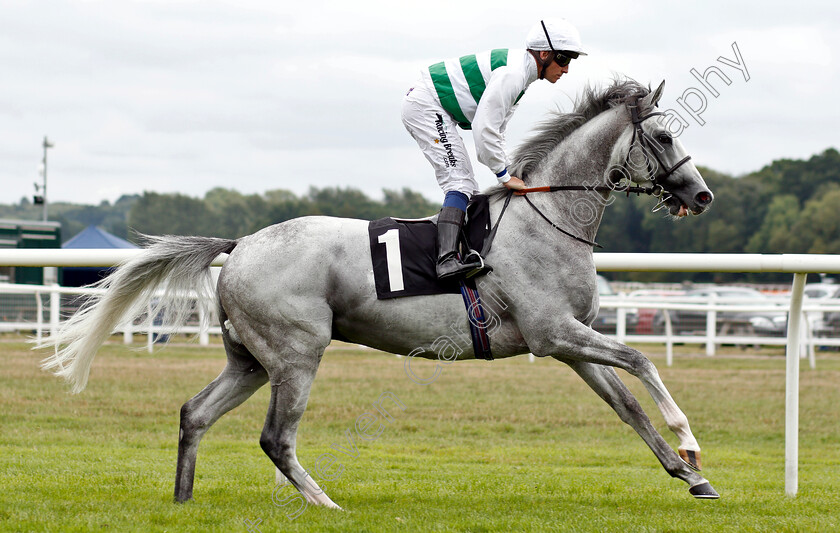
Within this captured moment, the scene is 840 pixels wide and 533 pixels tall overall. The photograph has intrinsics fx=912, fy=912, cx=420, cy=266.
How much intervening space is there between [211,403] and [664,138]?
2.79 metres

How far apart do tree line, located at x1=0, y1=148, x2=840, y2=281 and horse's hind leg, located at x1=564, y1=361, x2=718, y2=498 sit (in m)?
48.7

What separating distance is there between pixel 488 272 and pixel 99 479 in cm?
260

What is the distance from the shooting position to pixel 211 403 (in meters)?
4.89

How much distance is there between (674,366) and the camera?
15375mm

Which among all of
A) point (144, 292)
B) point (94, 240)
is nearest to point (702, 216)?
point (94, 240)

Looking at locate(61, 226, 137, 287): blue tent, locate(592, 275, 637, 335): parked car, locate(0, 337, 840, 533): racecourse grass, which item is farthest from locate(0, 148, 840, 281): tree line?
locate(0, 337, 840, 533): racecourse grass

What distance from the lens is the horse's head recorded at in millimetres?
4766

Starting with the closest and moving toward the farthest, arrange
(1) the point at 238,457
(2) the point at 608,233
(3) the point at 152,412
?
(1) the point at 238,457 < (3) the point at 152,412 < (2) the point at 608,233

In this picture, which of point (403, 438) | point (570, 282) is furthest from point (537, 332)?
point (403, 438)

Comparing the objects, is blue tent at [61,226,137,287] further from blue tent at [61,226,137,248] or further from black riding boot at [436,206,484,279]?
black riding boot at [436,206,484,279]

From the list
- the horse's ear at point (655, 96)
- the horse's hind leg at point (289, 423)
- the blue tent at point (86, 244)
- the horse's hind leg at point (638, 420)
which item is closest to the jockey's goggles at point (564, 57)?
the horse's ear at point (655, 96)

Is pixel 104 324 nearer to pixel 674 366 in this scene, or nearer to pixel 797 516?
pixel 797 516

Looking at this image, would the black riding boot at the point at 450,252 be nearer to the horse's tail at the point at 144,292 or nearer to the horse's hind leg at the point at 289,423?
the horse's hind leg at the point at 289,423

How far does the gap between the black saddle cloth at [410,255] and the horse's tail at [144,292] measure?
93 cm
